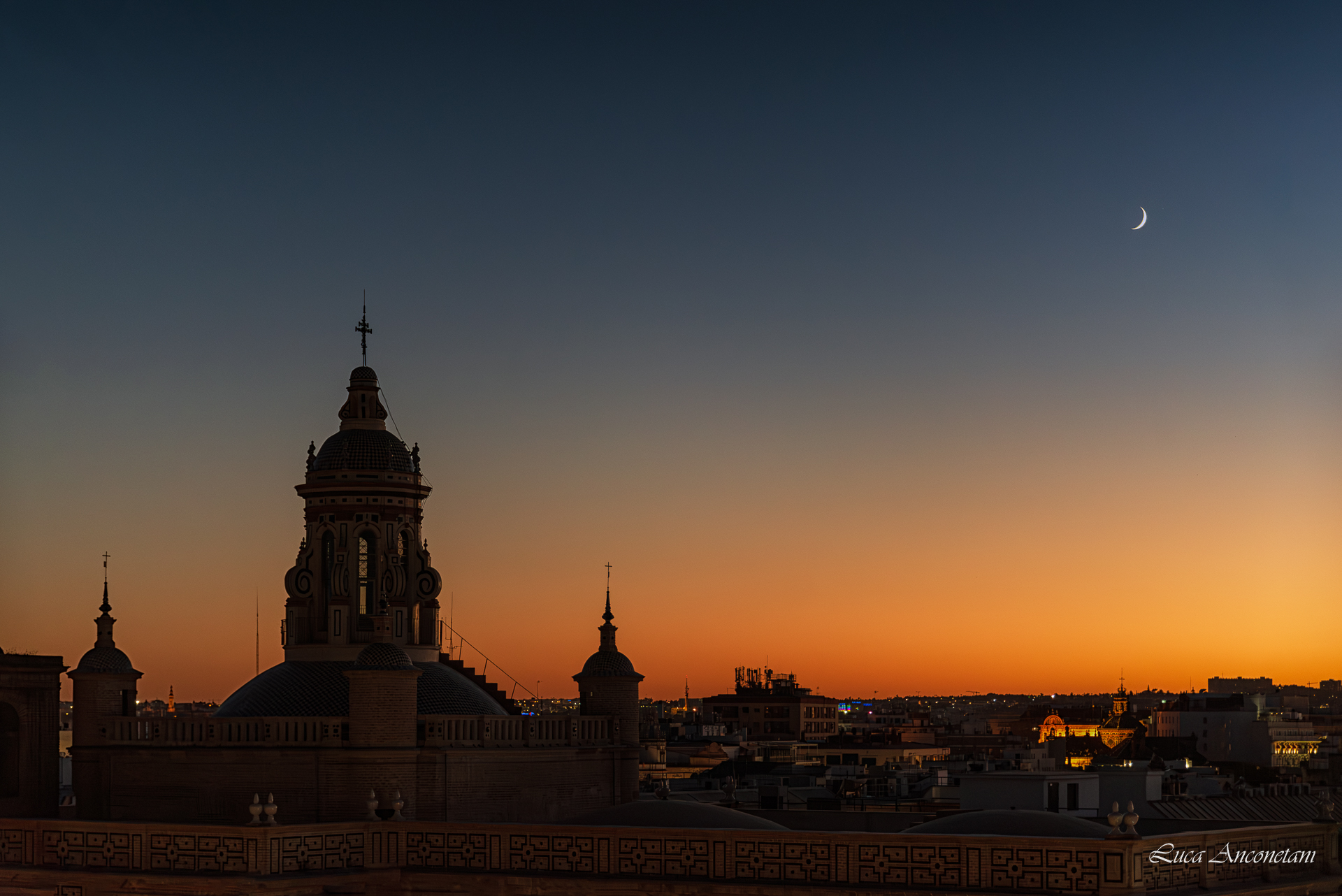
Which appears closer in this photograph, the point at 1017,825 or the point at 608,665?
the point at 1017,825

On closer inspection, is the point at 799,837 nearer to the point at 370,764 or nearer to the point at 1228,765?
the point at 370,764

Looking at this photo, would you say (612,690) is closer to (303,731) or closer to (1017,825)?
(303,731)

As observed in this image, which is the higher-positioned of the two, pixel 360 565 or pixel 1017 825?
pixel 360 565

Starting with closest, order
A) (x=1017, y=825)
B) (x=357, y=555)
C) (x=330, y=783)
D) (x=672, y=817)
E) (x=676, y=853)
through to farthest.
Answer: (x=676, y=853)
(x=1017, y=825)
(x=672, y=817)
(x=330, y=783)
(x=357, y=555)

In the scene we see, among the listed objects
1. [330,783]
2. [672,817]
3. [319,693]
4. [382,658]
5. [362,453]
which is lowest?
[672,817]

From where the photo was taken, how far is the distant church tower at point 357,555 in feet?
143

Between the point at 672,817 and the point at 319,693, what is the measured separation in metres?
10.5

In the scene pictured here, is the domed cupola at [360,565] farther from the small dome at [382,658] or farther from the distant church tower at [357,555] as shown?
the small dome at [382,658]

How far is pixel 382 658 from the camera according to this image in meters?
38.9

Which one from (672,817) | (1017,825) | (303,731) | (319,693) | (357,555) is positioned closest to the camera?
(1017,825)

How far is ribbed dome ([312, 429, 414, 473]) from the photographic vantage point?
43.9 metres

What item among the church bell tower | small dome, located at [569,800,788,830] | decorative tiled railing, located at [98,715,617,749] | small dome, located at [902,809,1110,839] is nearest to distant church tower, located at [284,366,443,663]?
Result: the church bell tower

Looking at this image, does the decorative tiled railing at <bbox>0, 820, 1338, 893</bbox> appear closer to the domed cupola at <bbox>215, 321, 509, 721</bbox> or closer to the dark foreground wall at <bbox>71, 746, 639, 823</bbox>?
the dark foreground wall at <bbox>71, 746, 639, 823</bbox>

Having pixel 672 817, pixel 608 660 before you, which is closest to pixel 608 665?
pixel 608 660
